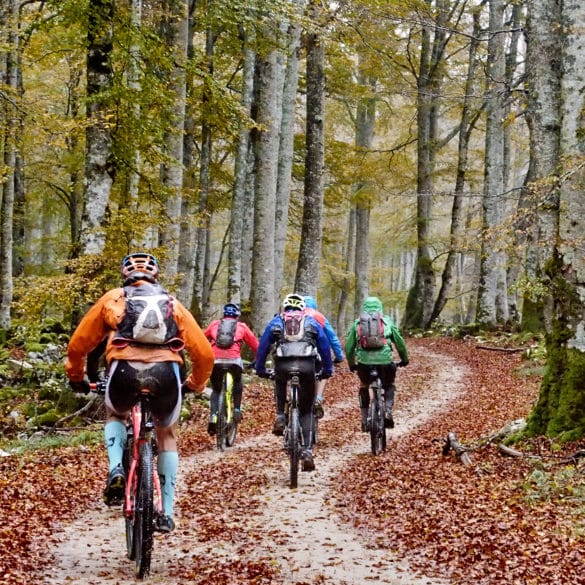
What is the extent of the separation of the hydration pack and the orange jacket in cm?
7

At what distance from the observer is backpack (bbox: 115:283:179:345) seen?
184 inches

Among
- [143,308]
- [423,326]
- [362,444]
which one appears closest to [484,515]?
[143,308]

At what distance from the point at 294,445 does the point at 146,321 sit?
361 cm

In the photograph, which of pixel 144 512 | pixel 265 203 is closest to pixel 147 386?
pixel 144 512

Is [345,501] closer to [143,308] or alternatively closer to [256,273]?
[143,308]

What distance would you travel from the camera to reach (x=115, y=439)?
16.3 ft

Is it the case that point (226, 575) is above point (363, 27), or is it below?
below

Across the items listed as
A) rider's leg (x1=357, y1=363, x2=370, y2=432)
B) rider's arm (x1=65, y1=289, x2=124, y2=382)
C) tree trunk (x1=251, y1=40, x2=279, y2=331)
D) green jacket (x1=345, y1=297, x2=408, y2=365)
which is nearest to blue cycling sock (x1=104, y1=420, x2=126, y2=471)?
rider's arm (x1=65, y1=289, x2=124, y2=382)

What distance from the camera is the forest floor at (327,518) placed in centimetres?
507

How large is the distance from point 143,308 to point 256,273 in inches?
490

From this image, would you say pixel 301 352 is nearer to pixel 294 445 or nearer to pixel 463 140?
pixel 294 445

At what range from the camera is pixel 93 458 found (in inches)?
365

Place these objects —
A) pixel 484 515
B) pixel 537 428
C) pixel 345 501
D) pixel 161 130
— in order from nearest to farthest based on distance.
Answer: pixel 484 515, pixel 345 501, pixel 537 428, pixel 161 130

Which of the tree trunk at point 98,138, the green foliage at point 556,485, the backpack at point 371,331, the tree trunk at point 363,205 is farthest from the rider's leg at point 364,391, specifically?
the tree trunk at point 363,205
